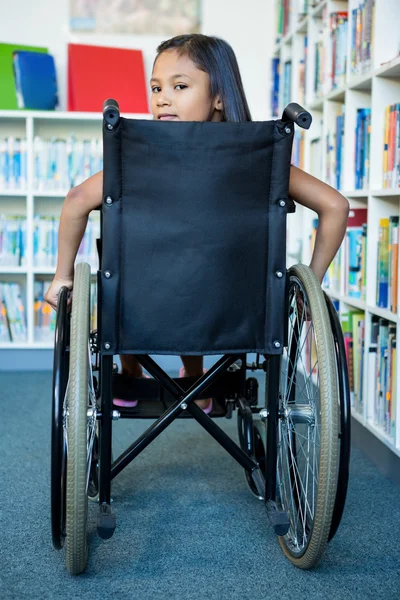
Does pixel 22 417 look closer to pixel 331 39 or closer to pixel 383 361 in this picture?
pixel 383 361

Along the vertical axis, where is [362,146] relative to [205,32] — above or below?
below

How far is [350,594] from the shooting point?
4.84ft

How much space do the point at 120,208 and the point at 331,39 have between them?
69.9 inches

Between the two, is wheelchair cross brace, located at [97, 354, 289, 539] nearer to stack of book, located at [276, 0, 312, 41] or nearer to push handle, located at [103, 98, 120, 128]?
push handle, located at [103, 98, 120, 128]

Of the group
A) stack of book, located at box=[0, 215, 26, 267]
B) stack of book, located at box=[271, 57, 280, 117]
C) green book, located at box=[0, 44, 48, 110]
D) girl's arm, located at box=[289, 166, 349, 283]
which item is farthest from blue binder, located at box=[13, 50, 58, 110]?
girl's arm, located at box=[289, 166, 349, 283]

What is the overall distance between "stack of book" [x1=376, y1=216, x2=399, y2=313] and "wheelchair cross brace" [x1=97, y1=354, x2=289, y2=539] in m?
0.72

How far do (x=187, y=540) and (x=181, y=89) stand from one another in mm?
951

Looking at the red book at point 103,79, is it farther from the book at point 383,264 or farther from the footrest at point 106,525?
the footrest at point 106,525

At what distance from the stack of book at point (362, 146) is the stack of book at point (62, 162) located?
1.53 meters

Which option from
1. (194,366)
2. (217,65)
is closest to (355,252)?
(194,366)

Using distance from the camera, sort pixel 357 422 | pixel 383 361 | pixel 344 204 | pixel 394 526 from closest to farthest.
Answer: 1. pixel 344 204
2. pixel 394 526
3. pixel 383 361
4. pixel 357 422

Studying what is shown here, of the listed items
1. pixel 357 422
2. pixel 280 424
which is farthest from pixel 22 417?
pixel 280 424

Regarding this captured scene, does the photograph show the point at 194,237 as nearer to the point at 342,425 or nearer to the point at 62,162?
the point at 342,425

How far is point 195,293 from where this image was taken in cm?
150
